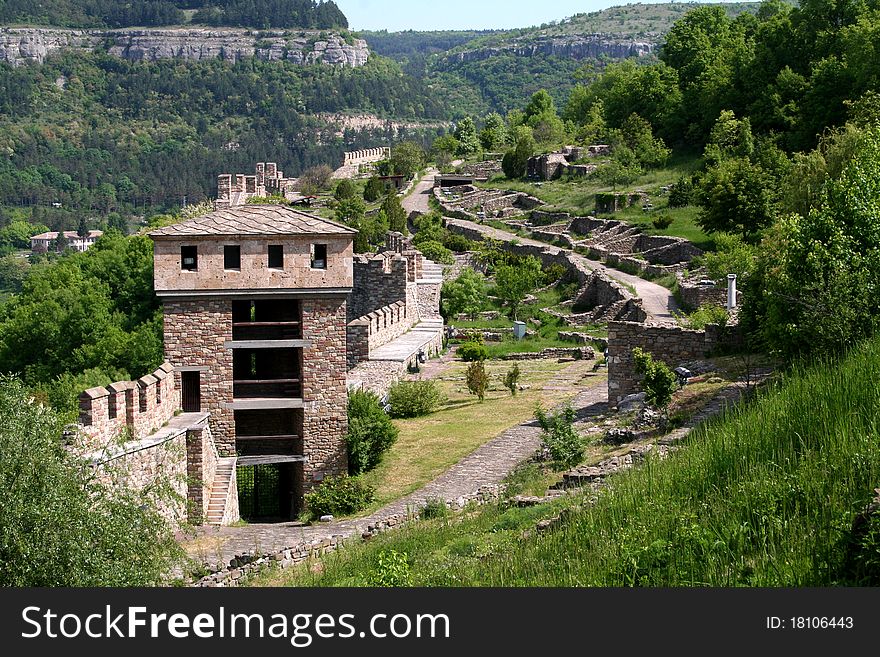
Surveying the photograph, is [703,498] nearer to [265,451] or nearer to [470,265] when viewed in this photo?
[265,451]

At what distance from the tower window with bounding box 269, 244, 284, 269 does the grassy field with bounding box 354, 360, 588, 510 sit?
346 cm

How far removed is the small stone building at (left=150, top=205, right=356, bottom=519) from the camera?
64.9 ft

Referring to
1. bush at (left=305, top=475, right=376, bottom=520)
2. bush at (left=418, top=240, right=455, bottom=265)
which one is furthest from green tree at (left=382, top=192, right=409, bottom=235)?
bush at (left=305, top=475, right=376, bottom=520)

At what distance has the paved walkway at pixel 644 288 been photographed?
1206 inches

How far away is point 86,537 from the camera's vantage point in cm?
1152

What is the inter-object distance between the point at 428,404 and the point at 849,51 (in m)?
28.0

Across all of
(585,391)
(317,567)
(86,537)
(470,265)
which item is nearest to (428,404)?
(585,391)

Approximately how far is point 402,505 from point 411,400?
6799mm

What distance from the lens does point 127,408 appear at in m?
16.5

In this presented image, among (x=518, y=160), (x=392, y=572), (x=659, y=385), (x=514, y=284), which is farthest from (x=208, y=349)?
(x=518, y=160)

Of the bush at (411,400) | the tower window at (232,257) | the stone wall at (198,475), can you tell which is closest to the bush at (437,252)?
the bush at (411,400)

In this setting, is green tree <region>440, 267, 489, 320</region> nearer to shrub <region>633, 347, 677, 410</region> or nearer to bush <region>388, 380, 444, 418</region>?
bush <region>388, 380, 444, 418</region>

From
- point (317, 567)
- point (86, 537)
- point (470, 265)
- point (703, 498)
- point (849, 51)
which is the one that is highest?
point (849, 51)

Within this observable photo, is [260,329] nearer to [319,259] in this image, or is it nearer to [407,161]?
[319,259]
